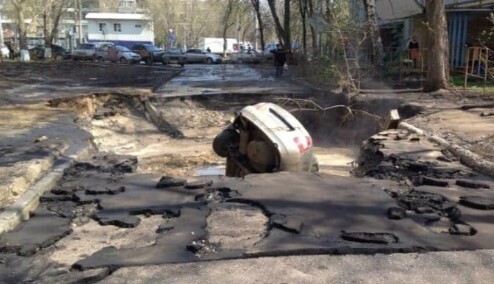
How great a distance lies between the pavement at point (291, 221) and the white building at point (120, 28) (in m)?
77.2

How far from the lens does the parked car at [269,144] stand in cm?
730

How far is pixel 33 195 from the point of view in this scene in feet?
19.4

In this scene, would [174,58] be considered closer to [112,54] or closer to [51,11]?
[112,54]

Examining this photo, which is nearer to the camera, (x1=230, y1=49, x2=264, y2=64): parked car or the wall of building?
(x1=230, y1=49, x2=264, y2=64): parked car

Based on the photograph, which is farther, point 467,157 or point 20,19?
point 20,19

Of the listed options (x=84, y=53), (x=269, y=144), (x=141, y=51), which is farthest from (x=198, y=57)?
(x=269, y=144)

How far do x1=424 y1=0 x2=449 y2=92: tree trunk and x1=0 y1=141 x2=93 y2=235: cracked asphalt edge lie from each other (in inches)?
444

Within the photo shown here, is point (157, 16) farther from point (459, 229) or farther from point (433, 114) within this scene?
point (459, 229)

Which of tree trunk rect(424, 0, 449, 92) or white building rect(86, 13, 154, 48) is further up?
white building rect(86, 13, 154, 48)

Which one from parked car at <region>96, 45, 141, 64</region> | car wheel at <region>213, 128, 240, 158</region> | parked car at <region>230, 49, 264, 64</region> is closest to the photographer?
A: car wheel at <region>213, 128, 240, 158</region>

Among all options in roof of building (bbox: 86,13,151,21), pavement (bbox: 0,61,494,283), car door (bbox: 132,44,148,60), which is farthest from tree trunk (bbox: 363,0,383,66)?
roof of building (bbox: 86,13,151,21)

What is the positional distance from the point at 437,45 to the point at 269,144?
416 inches

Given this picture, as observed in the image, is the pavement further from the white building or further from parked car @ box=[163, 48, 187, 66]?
the white building

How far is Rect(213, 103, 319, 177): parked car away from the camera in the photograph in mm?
7305
